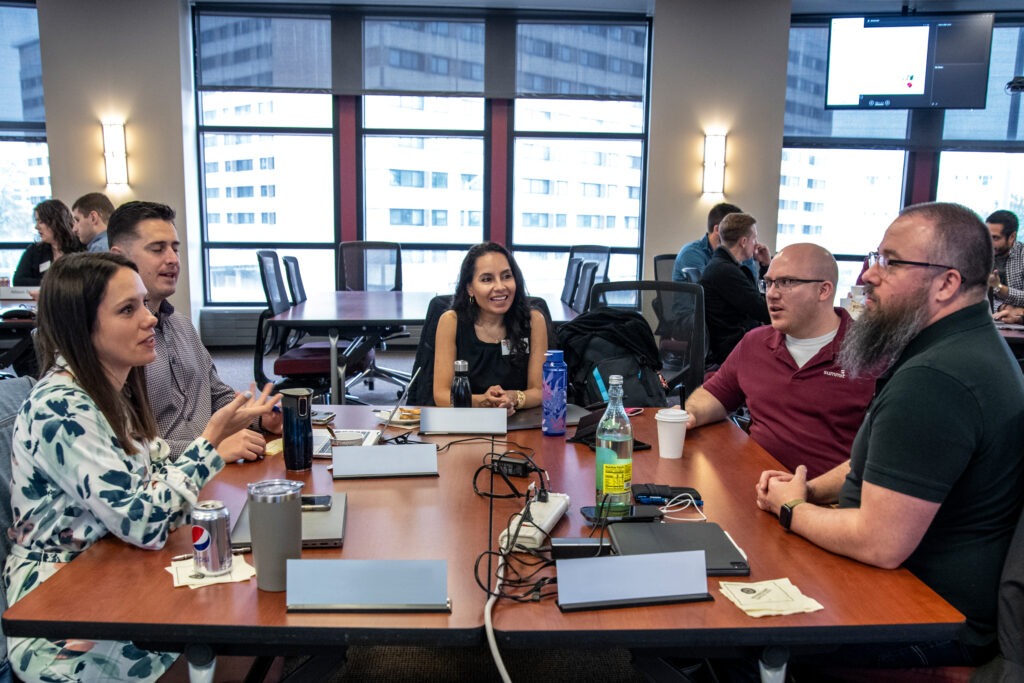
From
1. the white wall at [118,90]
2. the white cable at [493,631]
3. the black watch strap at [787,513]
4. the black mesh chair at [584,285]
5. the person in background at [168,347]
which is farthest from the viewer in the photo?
the white wall at [118,90]

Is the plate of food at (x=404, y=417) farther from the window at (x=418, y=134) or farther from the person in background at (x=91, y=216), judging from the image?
the window at (x=418, y=134)

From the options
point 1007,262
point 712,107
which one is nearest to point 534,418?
point 1007,262

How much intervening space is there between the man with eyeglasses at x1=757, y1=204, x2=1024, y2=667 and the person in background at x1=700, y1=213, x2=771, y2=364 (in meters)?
2.43

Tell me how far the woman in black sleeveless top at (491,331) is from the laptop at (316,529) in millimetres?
1270

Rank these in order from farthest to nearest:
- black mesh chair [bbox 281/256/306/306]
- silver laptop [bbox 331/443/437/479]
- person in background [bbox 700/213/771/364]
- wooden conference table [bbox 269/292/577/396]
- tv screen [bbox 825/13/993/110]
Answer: tv screen [bbox 825/13/993/110]
black mesh chair [bbox 281/256/306/306]
wooden conference table [bbox 269/292/577/396]
person in background [bbox 700/213/771/364]
silver laptop [bbox 331/443/437/479]

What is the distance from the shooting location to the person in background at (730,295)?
3.98 meters

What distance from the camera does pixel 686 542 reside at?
4.41 feet

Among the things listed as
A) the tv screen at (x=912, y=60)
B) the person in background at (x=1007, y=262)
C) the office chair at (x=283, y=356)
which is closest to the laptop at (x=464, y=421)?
the office chair at (x=283, y=356)

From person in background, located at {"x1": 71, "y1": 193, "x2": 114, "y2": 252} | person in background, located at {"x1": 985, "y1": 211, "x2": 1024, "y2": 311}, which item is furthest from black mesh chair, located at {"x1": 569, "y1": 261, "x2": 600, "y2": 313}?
person in background, located at {"x1": 71, "y1": 193, "x2": 114, "y2": 252}

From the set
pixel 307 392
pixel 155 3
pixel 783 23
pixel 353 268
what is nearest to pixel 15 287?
pixel 353 268

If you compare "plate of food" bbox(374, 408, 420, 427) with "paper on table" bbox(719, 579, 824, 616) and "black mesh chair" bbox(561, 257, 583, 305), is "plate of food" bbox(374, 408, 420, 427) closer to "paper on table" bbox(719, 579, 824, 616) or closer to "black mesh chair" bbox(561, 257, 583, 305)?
"paper on table" bbox(719, 579, 824, 616)

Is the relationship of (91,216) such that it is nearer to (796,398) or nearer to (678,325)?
(678,325)

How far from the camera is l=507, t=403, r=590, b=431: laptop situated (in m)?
2.23

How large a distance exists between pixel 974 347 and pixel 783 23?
6.30 m
